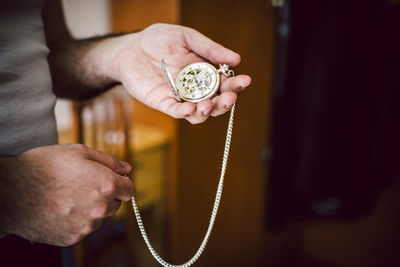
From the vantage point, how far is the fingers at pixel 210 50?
2.08 ft

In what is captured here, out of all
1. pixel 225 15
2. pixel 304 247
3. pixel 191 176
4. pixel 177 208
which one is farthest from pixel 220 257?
pixel 225 15

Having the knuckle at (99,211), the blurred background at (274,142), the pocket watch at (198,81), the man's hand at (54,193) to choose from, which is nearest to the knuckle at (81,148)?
the man's hand at (54,193)

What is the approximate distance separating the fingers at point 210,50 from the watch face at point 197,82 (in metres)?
0.03

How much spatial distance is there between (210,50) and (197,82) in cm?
8

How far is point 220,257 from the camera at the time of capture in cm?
191

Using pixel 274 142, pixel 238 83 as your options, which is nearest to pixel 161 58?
pixel 238 83

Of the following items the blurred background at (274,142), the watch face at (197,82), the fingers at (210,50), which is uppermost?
the fingers at (210,50)

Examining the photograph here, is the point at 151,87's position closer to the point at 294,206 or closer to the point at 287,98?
the point at 287,98

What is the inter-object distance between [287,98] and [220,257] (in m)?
1.11

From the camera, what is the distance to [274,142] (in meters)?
1.41

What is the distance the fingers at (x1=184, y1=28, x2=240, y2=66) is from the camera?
2.08 feet

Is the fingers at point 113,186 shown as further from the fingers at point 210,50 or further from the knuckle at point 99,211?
the fingers at point 210,50

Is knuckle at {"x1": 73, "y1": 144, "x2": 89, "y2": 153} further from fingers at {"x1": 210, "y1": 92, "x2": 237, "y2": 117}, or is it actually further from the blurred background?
the blurred background

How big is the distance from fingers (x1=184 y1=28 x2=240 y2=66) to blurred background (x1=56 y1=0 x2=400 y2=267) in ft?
2.27
